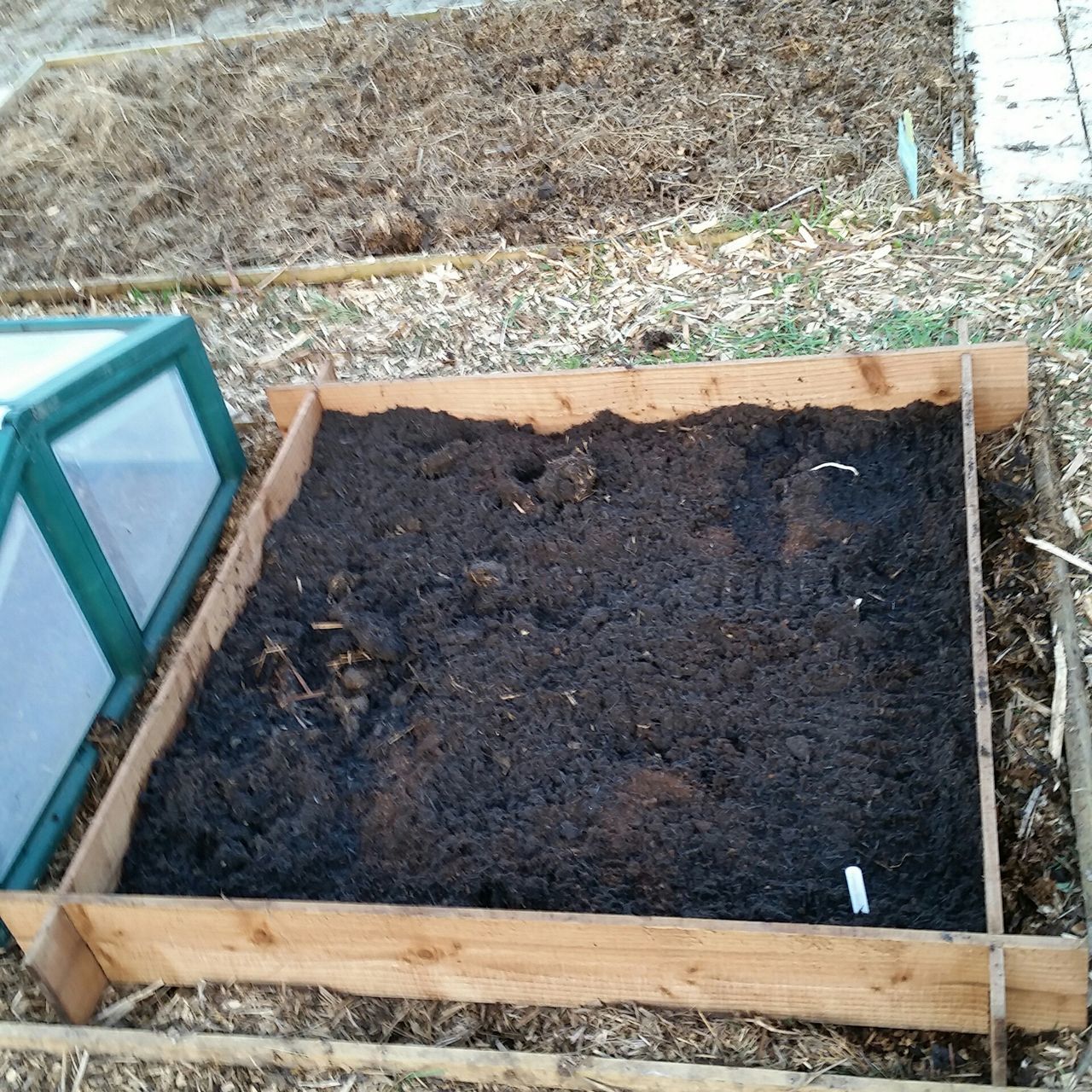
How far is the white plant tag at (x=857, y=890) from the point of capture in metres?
2.33

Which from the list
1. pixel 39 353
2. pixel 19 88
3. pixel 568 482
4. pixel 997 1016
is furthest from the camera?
pixel 19 88

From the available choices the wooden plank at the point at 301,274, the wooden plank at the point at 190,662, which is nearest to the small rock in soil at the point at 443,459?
the wooden plank at the point at 190,662

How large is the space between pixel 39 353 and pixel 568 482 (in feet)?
5.53

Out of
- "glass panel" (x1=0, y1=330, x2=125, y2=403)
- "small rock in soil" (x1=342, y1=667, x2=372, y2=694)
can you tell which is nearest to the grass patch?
"small rock in soil" (x1=342, y1=667, x2=372, y2=694)

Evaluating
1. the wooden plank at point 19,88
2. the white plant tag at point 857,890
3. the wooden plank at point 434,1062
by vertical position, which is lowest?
the wooden plank at point 434,1062

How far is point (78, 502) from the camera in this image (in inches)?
120

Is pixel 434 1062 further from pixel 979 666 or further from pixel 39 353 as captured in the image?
pixel 39 353

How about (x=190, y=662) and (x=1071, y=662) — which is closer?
(x=1071, y=662)

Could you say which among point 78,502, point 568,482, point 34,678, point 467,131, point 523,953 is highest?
point 467,131

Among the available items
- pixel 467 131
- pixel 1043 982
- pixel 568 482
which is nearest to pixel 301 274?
pixel 467 131

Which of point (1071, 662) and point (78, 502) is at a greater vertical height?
point (78, 502)

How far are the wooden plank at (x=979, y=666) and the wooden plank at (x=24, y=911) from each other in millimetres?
2039

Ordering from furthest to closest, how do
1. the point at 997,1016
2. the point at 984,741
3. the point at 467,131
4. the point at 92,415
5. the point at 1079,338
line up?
the point at 467,131
the point at 1079,338
the point at 92,415
the point at 984,741
the point at 997,1016

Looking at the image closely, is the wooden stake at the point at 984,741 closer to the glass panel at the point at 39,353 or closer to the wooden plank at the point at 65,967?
the wooden plank at the point at 65,967
